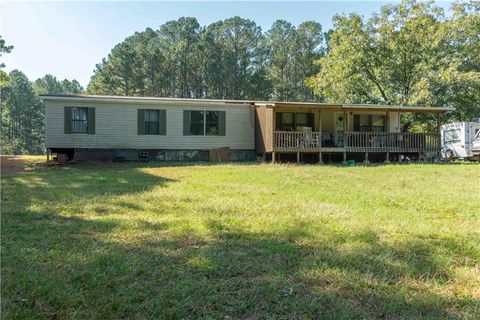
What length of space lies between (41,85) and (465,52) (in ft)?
218

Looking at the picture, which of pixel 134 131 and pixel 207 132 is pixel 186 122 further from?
pixel 134 131

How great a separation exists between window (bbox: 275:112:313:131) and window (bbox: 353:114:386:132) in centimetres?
243

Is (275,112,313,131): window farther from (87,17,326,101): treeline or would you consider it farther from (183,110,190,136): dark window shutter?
(87,17,326,101): treeline

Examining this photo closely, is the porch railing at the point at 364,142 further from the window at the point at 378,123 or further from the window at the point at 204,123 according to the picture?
the window at the point at 204,123

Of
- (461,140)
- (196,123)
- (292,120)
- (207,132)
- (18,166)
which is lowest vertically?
(18,166)

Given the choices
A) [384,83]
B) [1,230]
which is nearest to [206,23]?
[384,83]

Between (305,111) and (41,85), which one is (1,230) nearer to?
(305,111)

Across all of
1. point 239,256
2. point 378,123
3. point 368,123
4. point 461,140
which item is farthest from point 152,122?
point 461,140

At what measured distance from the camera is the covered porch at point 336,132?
15.4m

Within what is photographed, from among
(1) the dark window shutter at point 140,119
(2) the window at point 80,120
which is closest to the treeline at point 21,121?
(2) the window at point 80,120

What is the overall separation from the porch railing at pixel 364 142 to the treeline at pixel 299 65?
13.8 ft

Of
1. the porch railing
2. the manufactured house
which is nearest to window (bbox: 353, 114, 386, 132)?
the manufactured house

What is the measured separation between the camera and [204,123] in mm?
16734

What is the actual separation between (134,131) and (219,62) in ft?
87.5
